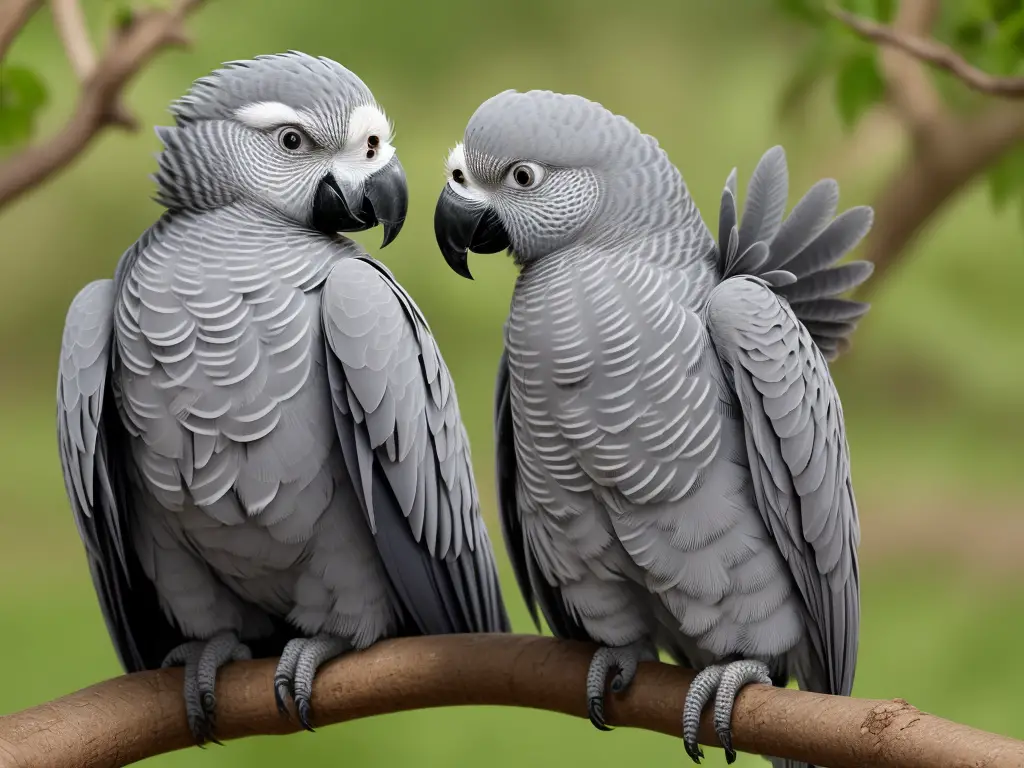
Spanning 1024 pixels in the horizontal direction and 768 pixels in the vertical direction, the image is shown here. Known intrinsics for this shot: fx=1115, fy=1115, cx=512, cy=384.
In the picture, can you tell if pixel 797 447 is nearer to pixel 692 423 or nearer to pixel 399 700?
pixel 692 423

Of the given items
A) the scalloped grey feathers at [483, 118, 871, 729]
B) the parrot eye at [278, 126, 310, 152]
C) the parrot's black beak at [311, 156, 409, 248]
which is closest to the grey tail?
the scalloped grey feathers at [483, 118, 871, 729]

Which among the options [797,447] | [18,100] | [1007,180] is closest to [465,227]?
[797,447]

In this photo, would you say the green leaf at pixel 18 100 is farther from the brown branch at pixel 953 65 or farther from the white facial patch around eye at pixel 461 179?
the brown branch at pixel 953 65

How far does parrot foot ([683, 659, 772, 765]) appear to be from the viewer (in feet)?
3.69

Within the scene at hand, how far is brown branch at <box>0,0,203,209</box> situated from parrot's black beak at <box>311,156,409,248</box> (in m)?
0.80

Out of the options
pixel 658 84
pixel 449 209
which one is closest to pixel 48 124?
pixel 658 84

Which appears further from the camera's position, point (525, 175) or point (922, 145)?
point (922, 145)

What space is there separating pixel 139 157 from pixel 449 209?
59.9 inches

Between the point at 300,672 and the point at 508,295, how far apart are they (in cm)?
131

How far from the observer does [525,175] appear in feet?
3.70

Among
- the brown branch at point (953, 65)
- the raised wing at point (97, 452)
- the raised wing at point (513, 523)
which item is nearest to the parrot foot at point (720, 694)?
the raised wing at point (513, 523)

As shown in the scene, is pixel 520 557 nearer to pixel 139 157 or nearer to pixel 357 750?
pixel 357 750

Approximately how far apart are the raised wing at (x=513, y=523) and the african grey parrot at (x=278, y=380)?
0.05m

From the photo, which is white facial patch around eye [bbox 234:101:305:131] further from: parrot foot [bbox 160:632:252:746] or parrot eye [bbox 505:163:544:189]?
parrot foot [bbox 160:632:252:746]
